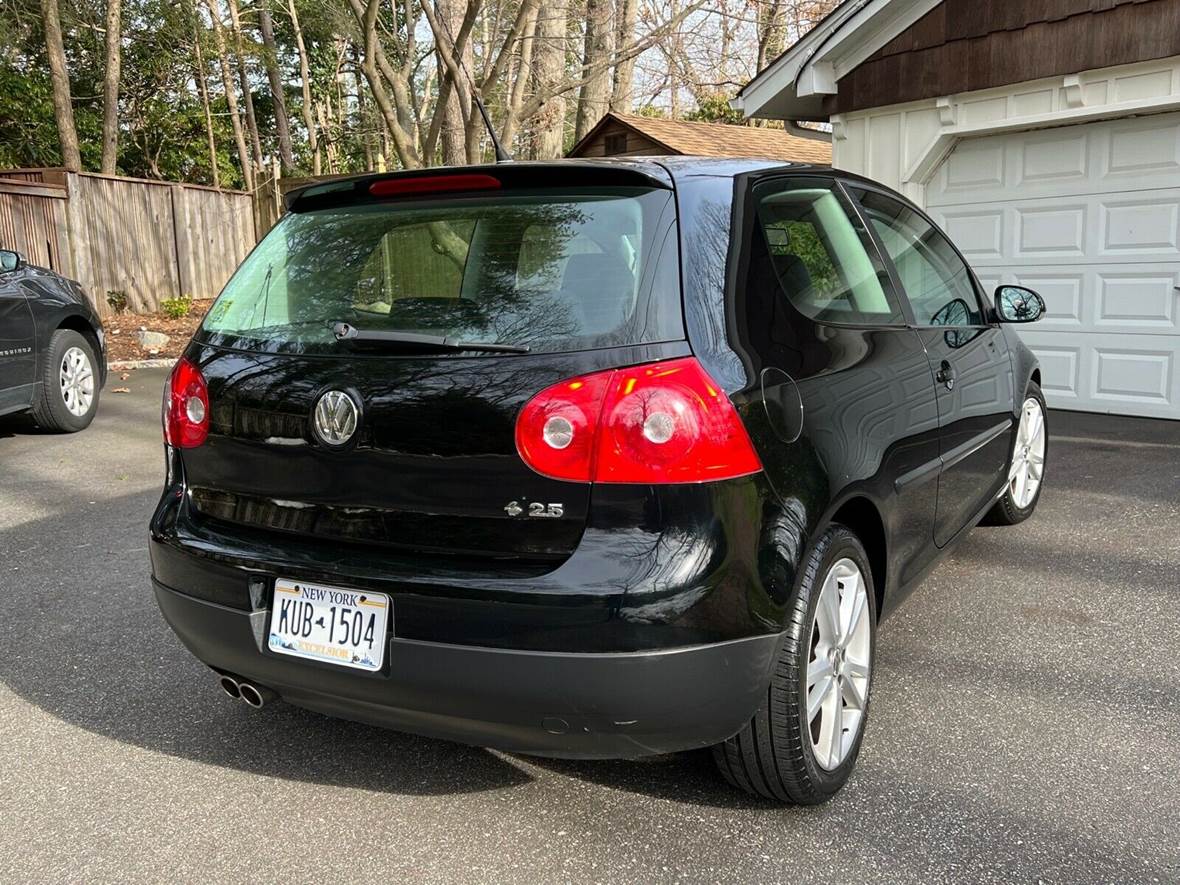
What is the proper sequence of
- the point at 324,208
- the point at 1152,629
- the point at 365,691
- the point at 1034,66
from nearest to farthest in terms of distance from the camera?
1. the point at 365,691
2. the point at 324,208
3. the point at 1152,629
4. the point at 1034,66

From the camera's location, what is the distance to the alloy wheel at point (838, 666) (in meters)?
2.62

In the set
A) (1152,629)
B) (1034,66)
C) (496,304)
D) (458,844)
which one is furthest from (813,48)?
(458,844)

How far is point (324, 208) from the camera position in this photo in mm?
2961

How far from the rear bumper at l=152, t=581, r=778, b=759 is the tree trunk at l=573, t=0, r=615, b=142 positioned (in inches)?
402

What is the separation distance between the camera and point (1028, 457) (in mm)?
5051

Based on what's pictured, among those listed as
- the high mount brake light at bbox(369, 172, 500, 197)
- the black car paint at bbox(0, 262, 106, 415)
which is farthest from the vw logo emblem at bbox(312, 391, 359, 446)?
the black car paint at bbox(0, 262, 106, 415)

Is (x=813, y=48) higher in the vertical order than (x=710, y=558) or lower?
higher

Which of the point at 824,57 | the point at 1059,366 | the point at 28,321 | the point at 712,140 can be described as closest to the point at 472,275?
the point at 28,321

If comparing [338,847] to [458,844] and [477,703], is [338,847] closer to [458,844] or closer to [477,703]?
[458,844]

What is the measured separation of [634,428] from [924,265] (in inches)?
83.8

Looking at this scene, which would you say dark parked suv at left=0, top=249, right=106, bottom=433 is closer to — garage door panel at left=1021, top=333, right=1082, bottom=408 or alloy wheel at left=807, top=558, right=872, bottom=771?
alloy wheel at left=807, top=558, right=872, bottom=771

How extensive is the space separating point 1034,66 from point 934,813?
706 centimetres

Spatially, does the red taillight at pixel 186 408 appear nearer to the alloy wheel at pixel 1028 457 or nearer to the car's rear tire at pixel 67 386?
the alloy wheel at pixel 1028 457

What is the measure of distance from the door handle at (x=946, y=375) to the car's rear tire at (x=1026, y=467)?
1312 mm
